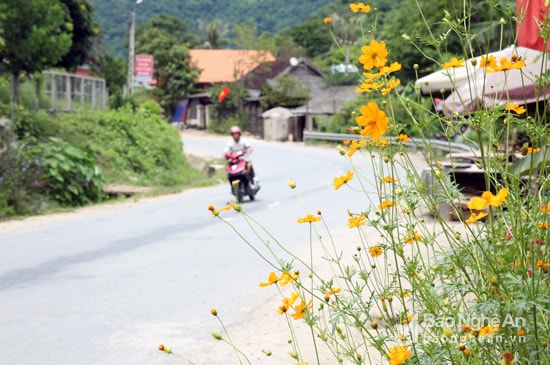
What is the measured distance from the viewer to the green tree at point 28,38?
18938 millimetres

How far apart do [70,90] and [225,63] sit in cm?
5220

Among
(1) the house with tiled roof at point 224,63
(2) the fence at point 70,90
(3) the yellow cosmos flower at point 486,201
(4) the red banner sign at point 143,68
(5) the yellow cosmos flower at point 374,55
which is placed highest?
(1) the house with tiled roof at point 224,63

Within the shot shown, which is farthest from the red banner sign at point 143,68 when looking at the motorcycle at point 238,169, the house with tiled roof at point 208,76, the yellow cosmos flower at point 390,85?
the yellow cosmos flower at point 390,85

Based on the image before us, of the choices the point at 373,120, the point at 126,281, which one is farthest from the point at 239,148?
the point at 373,120

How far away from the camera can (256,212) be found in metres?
14.8

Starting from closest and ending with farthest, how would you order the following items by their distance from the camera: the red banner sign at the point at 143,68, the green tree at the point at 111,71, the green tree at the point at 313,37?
the green tree at the point at 111,71
the red banner sign at the point at 143,68
the green tree at the point at 313,37

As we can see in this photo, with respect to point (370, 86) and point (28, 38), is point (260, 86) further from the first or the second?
point (370, 86)

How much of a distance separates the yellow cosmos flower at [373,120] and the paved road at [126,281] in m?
2.84

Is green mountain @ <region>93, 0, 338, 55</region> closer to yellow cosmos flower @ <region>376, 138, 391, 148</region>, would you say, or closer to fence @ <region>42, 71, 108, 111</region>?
fence @ <region>42, 71, 108, 111</region>

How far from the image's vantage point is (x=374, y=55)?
133 inches

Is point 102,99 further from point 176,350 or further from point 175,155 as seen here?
point 176,350

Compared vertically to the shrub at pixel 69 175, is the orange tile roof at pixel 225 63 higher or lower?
higher

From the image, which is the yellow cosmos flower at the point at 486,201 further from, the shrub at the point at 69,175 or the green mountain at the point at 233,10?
the green mountain at the point at 233,10

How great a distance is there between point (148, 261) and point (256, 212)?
17.7 feet
